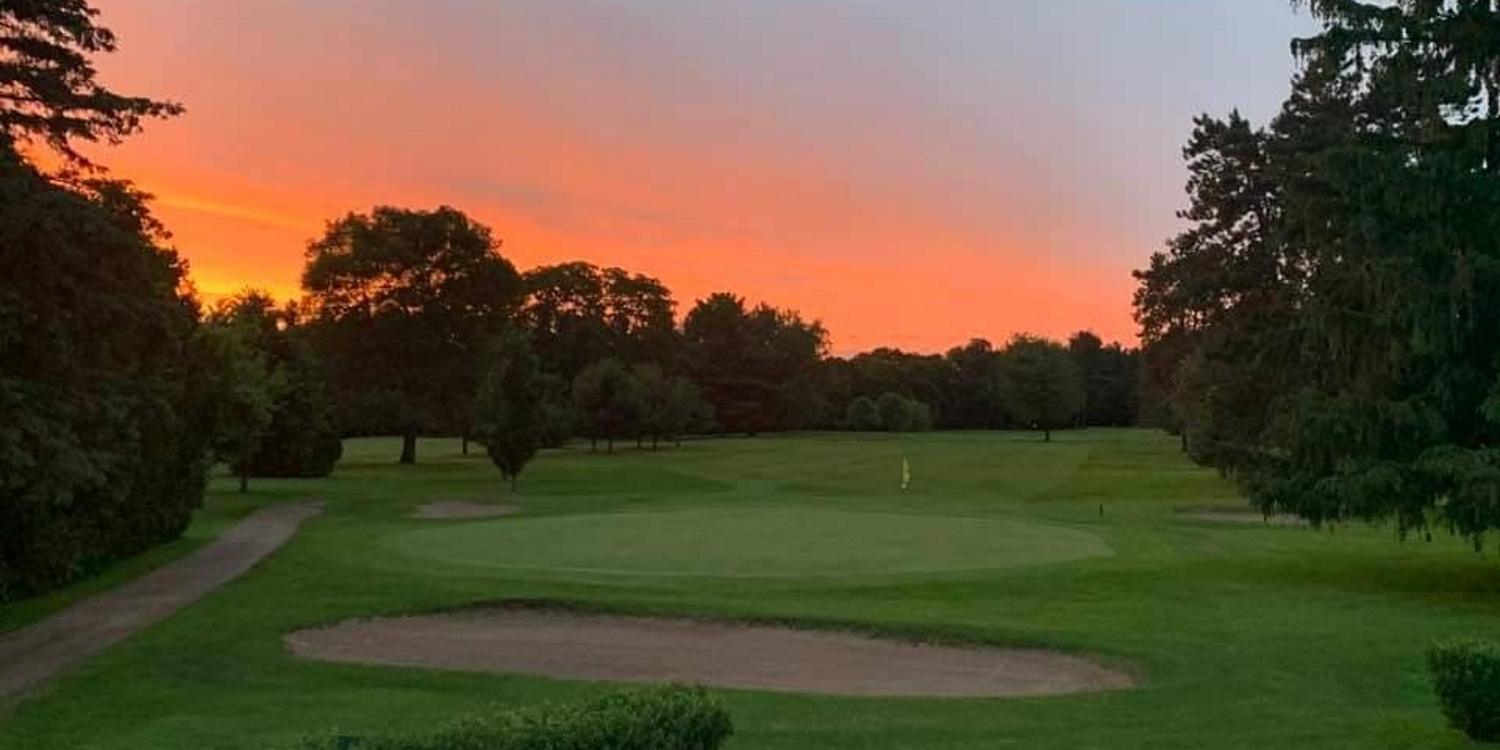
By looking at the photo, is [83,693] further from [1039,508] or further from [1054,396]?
[1054,396]

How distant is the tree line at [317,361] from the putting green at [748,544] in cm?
754

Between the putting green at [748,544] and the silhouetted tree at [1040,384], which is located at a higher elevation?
the silhouetted tree at [1040,384]

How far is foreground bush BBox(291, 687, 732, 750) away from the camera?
591 centimetres

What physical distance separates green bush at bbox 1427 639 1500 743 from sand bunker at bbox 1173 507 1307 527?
28425 millimetres

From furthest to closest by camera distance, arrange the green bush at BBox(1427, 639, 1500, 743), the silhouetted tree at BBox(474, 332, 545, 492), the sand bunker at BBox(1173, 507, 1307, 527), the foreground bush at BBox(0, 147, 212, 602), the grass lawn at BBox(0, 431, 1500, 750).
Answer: the silhouetted tree at BBox(474, 332, 545, 492) → the sand bunker at BBox(1173, 507, 1307, 527) → the foreground bush at BBox(0, 147, 212, 602) → the grass lawn at BBox(0, 431, 1500, 750) → the green bush at BBox(1427, 639, 1500, 743)

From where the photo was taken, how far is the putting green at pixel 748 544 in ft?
79.6

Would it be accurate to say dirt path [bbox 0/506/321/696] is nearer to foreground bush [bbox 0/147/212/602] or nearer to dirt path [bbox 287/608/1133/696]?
foreground bush [bbox 0/147/212/602]

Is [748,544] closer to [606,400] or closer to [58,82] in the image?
[58,82]

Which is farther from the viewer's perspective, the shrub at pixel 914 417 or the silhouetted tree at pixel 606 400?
the shrub at pixel 914 417

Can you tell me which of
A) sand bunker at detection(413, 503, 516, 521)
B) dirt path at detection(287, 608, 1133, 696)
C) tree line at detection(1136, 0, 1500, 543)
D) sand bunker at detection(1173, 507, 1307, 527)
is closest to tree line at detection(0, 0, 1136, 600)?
dirt path at detection(287, 608, 1133, 696)

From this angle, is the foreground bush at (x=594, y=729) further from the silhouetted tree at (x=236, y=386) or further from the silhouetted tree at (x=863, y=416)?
the silhouetted tree at (x=863, y=416)

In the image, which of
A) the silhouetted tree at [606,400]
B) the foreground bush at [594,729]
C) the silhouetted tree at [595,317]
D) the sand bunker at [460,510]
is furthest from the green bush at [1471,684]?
the silhouetted tree at [595,317]

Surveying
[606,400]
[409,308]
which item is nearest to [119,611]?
[409,308]

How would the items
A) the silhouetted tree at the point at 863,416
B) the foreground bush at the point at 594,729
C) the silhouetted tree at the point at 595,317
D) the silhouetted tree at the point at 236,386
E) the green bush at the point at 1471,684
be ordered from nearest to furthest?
1. the foreground bush at the point at 594,729
2. the green bush at the point at 1471,684
3. the silhouetted tree at the point at 236,386
4. the silhouetted tree at the point at 595,317
5. the silhouetted tree at the point at 863,416
